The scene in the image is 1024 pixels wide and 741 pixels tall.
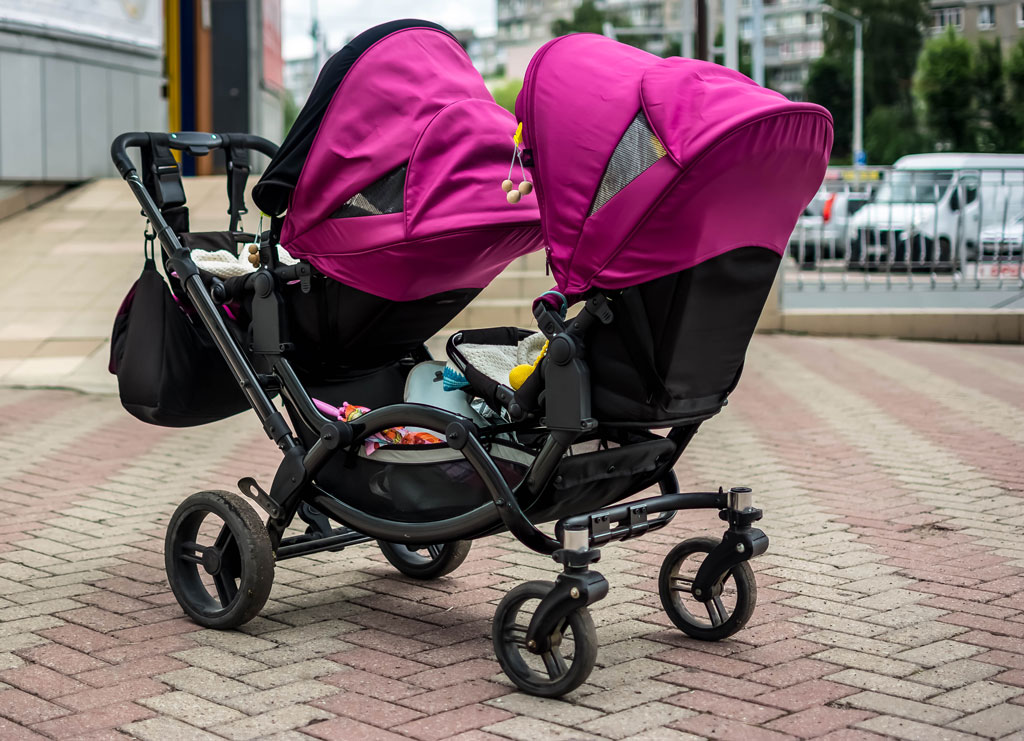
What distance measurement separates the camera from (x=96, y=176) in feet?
61.6

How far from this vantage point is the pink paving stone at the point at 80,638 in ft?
13.1

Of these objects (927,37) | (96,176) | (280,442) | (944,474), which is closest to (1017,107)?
(927,37)

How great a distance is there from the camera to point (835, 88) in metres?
74.7

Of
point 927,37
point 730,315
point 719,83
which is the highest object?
point 927,37

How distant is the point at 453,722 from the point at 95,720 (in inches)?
37.6

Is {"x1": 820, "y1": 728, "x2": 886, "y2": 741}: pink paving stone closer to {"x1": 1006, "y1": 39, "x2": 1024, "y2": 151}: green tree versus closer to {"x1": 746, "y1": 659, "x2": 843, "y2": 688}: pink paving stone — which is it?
{"x1": 746, "y1": 659, "x2": 843, "y2": 688}: pink paving stone

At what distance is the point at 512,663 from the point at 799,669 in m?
0.87

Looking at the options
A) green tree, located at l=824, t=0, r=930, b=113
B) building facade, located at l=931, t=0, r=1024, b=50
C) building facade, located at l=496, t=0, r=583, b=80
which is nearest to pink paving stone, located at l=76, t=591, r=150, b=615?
green tree, located at l=824, t=0, r=930, b=113

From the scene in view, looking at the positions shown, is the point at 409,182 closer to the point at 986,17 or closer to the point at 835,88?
the point at 835,88

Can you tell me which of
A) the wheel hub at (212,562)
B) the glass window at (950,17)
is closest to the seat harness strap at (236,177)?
the wheel hub at (212,562)

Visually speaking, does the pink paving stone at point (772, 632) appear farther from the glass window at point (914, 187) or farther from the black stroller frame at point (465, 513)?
the glass window at point (914, 187)

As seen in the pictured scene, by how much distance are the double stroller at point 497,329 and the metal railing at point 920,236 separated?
10.4 m

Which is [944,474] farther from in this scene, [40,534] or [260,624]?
[40,534]

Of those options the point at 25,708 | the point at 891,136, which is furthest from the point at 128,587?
the point at 891,136
